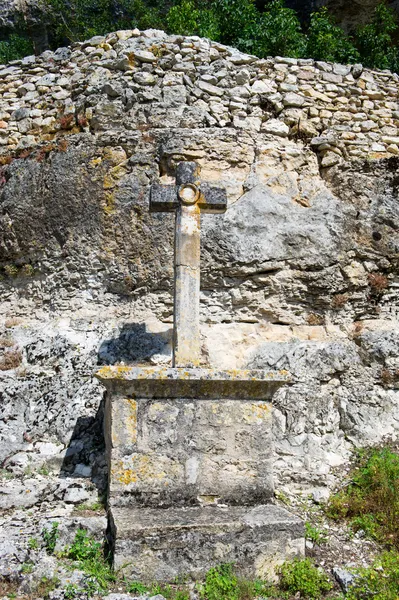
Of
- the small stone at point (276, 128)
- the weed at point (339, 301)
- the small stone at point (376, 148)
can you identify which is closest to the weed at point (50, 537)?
the weed at point (339, 301)

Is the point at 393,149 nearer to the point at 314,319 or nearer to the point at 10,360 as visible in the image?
the point at 314,319

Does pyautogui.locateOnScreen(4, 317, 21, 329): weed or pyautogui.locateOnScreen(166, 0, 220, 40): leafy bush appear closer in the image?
pyautogui.locateOnScreen(4, 317, 21, 329): weed

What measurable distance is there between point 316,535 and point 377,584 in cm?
83

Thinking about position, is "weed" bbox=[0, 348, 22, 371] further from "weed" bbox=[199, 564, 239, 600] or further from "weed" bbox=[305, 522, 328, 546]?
"weed" bbox=[305, 522, 328, 546]

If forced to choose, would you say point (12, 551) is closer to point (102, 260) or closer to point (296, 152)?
point (102, 260)

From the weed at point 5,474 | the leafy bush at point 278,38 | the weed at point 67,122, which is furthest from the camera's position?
the leafy bush at point 278,38

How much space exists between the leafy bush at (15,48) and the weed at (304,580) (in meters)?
11.1

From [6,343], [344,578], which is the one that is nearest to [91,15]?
[6,343]

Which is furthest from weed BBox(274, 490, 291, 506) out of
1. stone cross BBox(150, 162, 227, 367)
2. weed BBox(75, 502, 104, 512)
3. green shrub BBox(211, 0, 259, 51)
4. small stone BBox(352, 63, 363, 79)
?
green shrub BBox(211, 0, 259, 51)

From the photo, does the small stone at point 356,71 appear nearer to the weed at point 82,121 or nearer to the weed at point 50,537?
the weed at point 82,121

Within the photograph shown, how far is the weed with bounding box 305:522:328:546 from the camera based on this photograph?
207 inches

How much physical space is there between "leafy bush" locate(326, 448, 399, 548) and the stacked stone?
13.9 feet

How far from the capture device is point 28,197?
7922 mm

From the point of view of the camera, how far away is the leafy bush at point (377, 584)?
4441 millimetres
